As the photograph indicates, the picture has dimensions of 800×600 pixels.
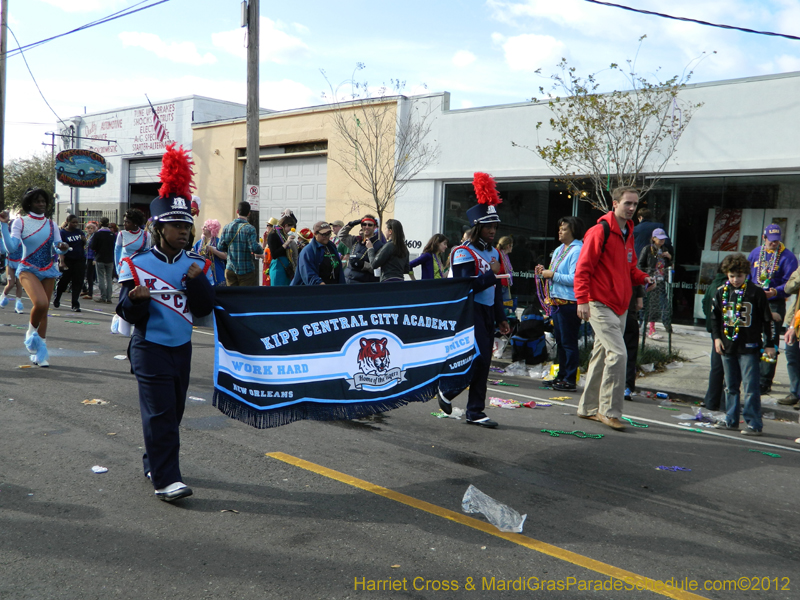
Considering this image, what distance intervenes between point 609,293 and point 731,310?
1.20 metres

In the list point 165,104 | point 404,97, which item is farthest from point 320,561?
point 165,104

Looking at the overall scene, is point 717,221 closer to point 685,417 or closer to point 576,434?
point 685,417

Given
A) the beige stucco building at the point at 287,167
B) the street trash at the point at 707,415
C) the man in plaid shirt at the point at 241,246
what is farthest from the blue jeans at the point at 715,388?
the beige stucco building at the point at 287,167

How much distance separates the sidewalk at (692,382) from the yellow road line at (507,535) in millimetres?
5024

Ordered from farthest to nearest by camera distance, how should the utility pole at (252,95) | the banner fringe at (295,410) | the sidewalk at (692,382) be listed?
the utility pole at (252,95) < the sidewalk at (692,382) < the banner fringe at (295,410)

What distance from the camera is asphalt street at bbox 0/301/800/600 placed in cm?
338

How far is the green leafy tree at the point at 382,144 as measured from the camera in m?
18.0

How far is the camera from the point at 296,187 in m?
21.7

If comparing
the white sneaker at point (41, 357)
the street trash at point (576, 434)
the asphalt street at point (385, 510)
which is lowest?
the street trash at point (576, 434)

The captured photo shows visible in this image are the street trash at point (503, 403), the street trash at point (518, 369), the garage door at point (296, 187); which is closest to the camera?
the street trash at point (503, 403)

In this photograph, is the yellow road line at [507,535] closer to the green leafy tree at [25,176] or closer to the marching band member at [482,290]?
the marching band member at [482,290]

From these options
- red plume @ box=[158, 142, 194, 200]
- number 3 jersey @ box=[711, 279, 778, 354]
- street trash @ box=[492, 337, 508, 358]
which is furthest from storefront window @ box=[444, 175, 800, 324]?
red plume @ box=[158, 142, 194, 200]

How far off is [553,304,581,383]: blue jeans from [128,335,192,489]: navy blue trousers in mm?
5148

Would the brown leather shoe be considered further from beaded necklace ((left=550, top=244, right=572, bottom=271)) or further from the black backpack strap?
beaded necklace ((left=550, top=244, right=572, bottom=271))
